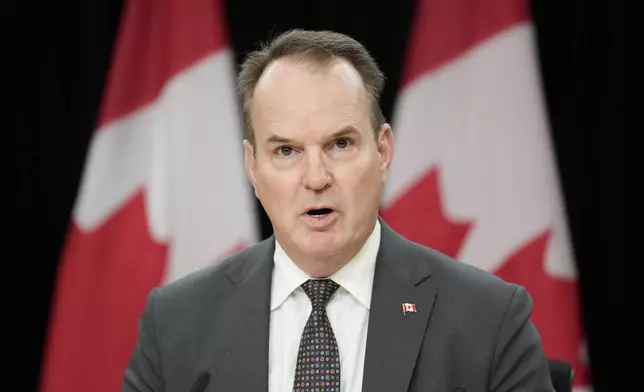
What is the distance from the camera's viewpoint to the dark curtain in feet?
10.7

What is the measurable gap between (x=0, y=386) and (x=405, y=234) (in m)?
1.75

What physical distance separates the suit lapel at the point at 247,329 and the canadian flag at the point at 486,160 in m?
1.32

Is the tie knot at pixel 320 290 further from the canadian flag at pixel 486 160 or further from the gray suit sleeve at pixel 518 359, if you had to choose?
the canadian flag at pixel 486 160

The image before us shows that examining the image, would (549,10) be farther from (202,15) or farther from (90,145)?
(90,145)

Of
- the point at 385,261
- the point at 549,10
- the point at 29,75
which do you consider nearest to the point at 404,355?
the point at 385,261

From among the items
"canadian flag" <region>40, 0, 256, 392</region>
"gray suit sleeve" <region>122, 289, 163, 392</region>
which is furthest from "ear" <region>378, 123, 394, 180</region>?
"canadian flag" <region>40, 0, 256, 392</region>

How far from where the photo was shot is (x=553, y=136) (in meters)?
3.33

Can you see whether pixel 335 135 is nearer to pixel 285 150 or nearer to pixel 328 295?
pixel 285 150

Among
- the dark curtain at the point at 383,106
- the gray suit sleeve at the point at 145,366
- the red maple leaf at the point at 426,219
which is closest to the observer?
the gray suit sleeve at the point at 145,366

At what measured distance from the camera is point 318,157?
1.90 meters

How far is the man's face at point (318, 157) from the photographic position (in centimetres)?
190

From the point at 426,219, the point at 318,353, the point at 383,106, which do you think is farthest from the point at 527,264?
the point at 318,353

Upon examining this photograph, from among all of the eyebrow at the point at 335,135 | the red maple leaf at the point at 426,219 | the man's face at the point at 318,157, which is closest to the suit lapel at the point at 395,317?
the man's face at the point at 318,157

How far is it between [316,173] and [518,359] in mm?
600
